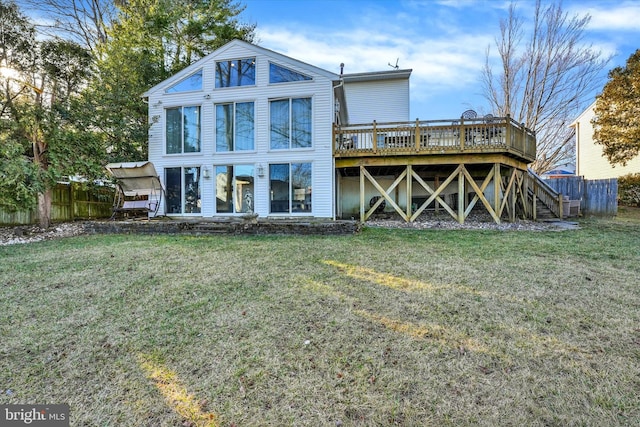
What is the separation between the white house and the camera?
10570 millimetres

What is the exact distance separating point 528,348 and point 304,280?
8.42ft

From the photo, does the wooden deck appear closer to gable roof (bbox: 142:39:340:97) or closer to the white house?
the white house

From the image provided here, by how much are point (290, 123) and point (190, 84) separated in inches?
163

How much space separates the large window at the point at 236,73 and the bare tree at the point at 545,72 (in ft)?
54.1

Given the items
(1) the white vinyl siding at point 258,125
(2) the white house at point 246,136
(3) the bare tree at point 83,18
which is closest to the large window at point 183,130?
(2) the white house at point 246,136

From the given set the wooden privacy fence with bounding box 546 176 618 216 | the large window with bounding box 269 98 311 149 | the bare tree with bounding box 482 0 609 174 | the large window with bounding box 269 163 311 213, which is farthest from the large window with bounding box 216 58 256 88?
the bare tree with bounding box 482 0 609 174

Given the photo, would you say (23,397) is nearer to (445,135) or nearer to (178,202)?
(178,202)

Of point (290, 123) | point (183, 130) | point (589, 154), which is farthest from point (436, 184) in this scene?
point (589, 154)

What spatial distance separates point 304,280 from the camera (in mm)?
4207

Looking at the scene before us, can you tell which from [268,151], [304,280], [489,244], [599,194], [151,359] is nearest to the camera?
[151,359]

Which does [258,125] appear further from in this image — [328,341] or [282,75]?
[328,341]

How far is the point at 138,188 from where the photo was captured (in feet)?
37.0

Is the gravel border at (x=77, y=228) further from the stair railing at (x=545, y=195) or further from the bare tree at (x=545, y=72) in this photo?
the bare tree at (x=545, y=72)

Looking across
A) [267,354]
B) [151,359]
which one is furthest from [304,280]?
[151,359]
